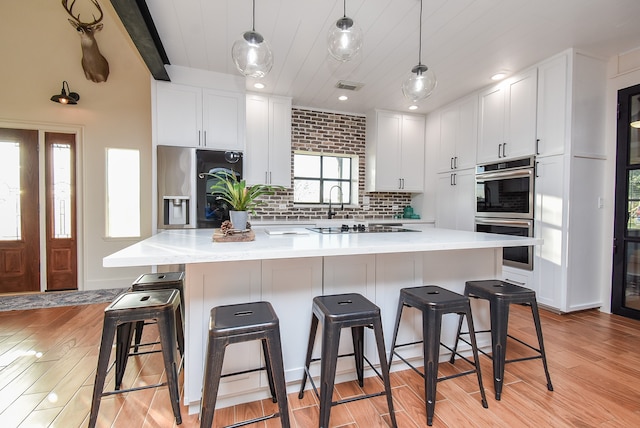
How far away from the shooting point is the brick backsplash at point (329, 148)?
450cm

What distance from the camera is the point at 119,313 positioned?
1394mm

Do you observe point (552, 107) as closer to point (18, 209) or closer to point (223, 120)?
point (223, 120)

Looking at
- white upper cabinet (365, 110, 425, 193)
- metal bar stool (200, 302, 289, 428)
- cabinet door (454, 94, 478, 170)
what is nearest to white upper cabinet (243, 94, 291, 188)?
white upper cabinet (365, 110, 425, 193)

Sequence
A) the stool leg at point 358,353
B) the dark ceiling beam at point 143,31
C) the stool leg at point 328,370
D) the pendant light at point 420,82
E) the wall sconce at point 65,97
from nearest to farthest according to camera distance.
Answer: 1. the stool leg at point 328,370
2. the stool leg at point 358,353
3. the dark ceiling beam at point 143,31
4. the pendant light at point 420,82
5. the wall sconce at point 65,97

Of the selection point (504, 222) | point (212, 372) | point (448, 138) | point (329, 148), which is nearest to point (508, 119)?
point (448, 138)

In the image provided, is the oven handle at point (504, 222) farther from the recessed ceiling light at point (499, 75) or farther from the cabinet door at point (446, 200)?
the recessed ceiling light at point (499, 75)

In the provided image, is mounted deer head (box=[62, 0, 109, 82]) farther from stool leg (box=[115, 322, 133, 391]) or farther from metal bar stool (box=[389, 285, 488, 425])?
metal bar stool (box=[389, 285, 488, 425])

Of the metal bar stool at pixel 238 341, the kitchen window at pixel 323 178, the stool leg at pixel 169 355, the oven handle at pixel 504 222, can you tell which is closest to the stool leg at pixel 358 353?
the metal bar stool at pixel 238 341

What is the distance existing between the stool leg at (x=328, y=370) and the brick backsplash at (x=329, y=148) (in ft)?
10.2

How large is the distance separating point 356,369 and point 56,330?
279 centimetres

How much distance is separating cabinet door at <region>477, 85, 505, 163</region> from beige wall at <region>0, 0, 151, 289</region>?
458 centimetres

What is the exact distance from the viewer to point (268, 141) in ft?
13.4

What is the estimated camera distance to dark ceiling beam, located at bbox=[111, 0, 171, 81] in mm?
1995

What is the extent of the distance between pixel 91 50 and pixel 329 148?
3364 millimetres
